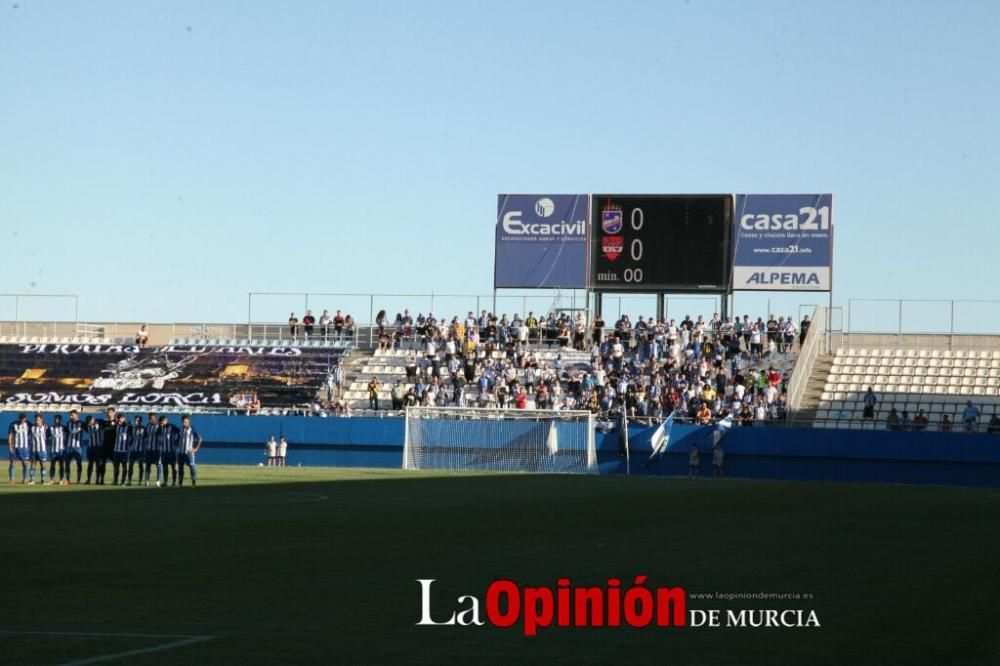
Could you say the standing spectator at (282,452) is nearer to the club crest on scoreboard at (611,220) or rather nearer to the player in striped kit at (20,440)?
the club crest on scoreboard at (611,220)

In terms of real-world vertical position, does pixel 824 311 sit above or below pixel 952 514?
above

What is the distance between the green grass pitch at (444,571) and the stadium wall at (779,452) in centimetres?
1853

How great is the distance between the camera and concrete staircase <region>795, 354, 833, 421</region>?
57.5 meters

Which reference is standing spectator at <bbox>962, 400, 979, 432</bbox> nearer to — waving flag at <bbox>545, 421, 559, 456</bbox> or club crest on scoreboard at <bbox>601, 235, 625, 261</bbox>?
waving flag at <bbox>545, 421, 559, 456</bbox>

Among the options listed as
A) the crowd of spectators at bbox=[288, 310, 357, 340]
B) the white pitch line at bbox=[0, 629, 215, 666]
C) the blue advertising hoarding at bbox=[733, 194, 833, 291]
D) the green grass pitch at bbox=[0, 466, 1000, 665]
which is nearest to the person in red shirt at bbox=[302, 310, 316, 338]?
the crowd of spectators at bbox=[288, 310, 357, 340]

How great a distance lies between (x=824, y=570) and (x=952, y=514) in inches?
558

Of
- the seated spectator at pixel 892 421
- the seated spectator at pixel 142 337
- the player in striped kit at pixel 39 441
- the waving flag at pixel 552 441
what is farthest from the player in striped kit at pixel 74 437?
the seated spectator at pixel 142 337

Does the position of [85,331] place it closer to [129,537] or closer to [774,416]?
[774,416]

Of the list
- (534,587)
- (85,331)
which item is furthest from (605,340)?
(534,587)

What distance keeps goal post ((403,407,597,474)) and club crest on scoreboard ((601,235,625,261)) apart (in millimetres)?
9500

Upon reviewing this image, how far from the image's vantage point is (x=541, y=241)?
210ft

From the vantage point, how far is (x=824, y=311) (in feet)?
208

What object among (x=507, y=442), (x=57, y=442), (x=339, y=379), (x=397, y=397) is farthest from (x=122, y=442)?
(x=339, y=379)

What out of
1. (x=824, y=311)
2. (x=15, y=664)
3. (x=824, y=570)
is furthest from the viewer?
(x=824, y=311)
